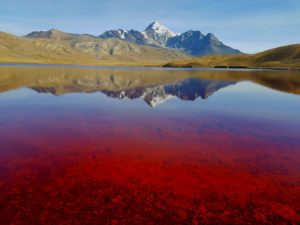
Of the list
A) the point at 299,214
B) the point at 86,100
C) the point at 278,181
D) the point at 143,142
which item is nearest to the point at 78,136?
the point at 143,142

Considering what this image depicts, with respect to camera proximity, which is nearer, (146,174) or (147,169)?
(146,174)

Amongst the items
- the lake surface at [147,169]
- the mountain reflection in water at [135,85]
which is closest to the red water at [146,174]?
the lake surface at [147,169]

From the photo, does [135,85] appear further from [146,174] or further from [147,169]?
[146,174]

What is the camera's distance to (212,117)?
1000 inches

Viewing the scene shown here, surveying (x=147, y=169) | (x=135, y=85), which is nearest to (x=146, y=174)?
(x=147, y=169)

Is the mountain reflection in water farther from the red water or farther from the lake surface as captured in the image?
the red water

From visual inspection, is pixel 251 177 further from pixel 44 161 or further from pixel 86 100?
pixel 86 100

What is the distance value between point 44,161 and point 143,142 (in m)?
5.59

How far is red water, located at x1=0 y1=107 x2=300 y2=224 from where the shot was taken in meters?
9.23

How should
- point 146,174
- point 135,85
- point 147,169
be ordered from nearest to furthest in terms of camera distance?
point 146,174 < point 147,169 < point 135,85

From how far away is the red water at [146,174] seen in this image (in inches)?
364

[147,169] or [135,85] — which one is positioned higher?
[147,169]

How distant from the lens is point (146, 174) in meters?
12.3

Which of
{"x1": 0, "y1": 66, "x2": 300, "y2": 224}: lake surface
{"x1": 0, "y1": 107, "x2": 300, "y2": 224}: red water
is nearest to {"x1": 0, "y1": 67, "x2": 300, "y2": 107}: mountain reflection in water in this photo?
{"x1": 0, "y1": 66, "x2": 300, "y2": 224}: lake surface
